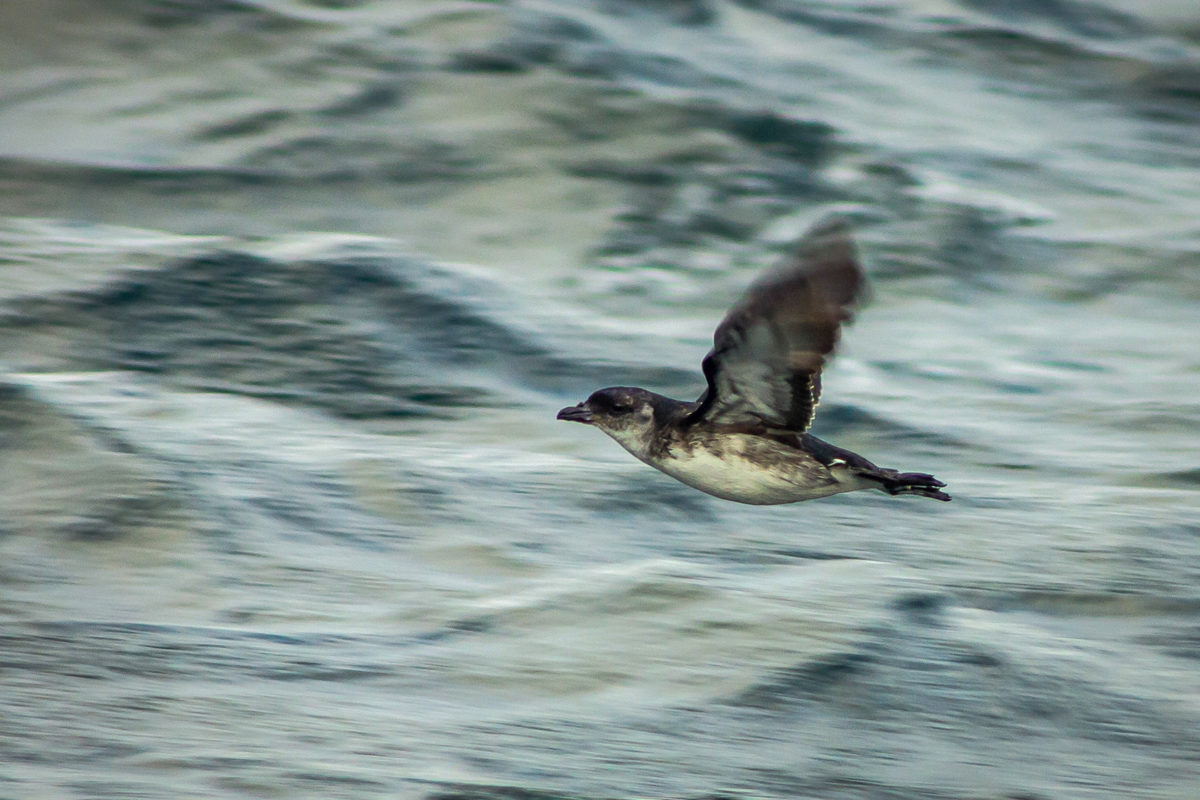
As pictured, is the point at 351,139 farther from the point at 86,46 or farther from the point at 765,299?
the point at 765,299

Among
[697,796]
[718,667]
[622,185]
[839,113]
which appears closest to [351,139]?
[622,185]

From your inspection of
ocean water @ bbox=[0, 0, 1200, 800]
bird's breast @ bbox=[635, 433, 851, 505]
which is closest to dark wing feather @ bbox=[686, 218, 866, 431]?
bird's breast @ bbox=[635, 433, 851, 505]

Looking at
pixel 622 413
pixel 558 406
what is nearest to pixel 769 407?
pixel 622 413

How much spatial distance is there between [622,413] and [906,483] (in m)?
1.35

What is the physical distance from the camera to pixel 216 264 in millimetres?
11758

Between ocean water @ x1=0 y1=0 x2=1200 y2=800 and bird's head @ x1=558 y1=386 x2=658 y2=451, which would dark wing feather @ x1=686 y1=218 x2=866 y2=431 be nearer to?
bird's head @ x1=558 y1=386 x2=658 y2=451

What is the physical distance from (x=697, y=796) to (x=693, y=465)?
1.84 meters

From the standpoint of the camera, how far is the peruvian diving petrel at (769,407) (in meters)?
5.35

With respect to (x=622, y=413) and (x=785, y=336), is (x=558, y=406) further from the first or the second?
(x=785, y=336)

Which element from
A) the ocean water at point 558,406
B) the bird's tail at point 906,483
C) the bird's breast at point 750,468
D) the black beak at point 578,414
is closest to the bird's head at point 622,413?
the black beak at point 578,414

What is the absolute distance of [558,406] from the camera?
1019 centimetres

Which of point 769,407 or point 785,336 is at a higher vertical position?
point 785,336

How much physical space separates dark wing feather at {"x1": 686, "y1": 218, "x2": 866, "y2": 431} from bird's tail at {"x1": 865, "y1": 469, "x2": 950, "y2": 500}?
40cm

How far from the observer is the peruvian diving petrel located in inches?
211
